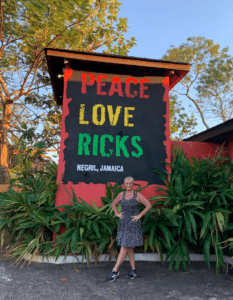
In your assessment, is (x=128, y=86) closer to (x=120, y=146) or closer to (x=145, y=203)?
(x=120, y=146)

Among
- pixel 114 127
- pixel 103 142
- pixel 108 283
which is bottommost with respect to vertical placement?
pixel 108 283

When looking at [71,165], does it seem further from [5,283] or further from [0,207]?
[5,283]

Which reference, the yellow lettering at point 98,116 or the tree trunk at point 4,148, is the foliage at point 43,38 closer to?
the tree trunk at point 4,148

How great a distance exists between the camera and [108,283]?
12.8 ft

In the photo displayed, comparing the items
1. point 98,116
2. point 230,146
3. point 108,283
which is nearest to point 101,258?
point 108,283

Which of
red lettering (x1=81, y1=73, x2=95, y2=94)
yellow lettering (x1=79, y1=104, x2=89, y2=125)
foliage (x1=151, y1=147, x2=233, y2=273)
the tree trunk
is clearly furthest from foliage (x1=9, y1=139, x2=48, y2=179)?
foliage (x1=151, y1=147, x2=233, y2=273)

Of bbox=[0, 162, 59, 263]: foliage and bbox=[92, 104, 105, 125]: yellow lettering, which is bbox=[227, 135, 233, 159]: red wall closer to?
bbox=[92, 104, 105, 125]: yellow lettering

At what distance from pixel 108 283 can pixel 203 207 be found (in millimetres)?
2284

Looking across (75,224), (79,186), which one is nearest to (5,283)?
(75,224)

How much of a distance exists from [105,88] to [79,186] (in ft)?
8.29

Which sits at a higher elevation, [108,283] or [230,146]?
[230,146]

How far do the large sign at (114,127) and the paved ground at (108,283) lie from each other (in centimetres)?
189

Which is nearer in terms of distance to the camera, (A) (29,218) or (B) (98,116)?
(A) (29,218)

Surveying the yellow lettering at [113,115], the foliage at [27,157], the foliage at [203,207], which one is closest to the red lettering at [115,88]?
the yellow lettering at [113,115]
